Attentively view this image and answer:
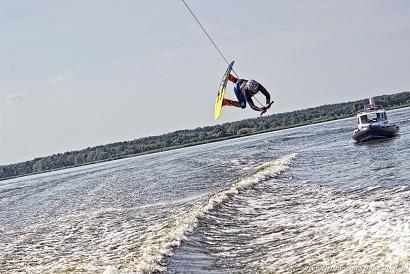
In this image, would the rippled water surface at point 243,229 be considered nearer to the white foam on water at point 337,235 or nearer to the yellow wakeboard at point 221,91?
the white foam on water at point 337,235

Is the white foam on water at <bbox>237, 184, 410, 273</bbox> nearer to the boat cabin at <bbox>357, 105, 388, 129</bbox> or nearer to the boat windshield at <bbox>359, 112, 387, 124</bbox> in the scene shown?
the boat cabin at <bbox>357, 105, 388, 129</bbox>

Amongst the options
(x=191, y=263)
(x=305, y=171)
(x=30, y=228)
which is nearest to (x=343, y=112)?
(x=305, y=171)

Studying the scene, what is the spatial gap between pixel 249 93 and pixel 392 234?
823 centimetres

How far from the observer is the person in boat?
18.3m

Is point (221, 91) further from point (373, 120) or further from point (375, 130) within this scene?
point (373, 120)

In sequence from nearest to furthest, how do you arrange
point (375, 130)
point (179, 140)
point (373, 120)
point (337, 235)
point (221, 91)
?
point (337, 235)
point (221, 91)
point (375, 130)
point (373, 120)
point (179, 140)

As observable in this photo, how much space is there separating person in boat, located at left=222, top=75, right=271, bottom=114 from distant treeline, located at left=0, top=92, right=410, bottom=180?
97570 millimetres

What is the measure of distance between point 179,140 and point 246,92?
353 ft

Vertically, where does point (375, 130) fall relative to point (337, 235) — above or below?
above

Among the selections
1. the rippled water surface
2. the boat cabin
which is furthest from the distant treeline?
the rippled water surface

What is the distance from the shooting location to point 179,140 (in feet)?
413

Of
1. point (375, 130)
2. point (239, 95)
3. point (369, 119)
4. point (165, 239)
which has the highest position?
point (239, 95)

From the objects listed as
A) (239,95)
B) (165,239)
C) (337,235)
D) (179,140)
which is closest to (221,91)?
(239,95)

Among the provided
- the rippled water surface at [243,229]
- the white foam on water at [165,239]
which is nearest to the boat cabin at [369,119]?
the rippled water surface at [243,229]
